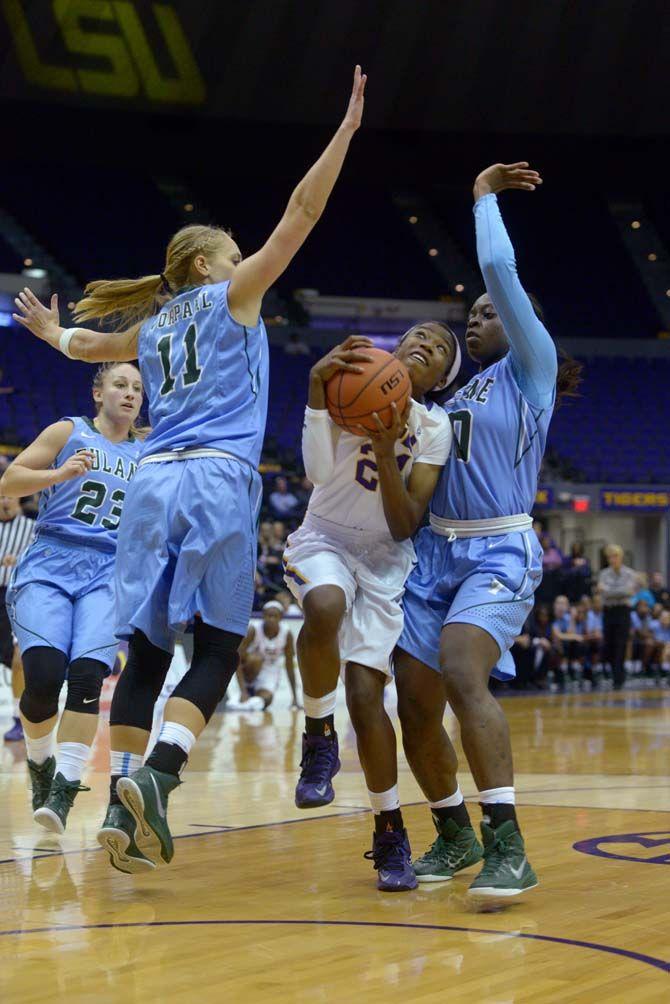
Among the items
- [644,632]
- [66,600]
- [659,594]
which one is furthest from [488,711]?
[659,594]

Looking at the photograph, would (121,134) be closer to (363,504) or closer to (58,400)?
(58,400)

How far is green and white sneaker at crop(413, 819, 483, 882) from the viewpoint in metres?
4.14

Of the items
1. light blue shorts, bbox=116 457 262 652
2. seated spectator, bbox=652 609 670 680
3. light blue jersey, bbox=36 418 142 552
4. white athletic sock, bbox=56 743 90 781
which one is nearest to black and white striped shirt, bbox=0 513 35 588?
light blue jersey, bbox=36 418 142 552

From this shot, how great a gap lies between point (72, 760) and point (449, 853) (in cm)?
159

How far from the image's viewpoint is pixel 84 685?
16.2 ft

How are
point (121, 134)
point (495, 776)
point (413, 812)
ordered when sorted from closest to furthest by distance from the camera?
point (495, 776)
point (413, 812)
point (121, 134)

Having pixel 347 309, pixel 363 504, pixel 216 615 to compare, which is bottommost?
pixel 216 615

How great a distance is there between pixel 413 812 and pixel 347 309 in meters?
26.2

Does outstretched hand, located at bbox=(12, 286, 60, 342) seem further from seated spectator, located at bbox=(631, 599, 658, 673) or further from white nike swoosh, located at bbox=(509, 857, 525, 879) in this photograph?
seated spectator, located at bbox=(631, 599, 658, 673)

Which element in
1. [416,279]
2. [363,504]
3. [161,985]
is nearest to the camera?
[161,985]

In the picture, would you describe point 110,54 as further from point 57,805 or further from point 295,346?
point 57,805

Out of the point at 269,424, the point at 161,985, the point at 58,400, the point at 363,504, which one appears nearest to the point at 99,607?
the point at 363,504

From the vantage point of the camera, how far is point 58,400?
24.3 meters

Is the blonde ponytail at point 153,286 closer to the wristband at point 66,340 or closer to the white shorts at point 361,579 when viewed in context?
the wristband at point 66,340
